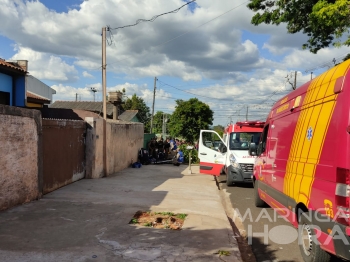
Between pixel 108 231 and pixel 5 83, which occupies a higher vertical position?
pixel 5 83

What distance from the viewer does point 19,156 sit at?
6.74 metres

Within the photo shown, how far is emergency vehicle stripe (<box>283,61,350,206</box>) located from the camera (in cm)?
370

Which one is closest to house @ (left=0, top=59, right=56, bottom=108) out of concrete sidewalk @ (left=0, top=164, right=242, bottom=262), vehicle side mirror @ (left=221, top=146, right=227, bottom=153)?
concrete sidewalk @ (left=0, top=164, right=242, bottom=262)

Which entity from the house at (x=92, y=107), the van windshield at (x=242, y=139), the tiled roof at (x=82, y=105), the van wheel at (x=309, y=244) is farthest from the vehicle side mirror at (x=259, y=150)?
the tiled roof at (x=82, y=105)

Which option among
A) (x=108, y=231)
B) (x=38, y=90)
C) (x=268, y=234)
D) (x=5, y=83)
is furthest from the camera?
(x=38, y=90)

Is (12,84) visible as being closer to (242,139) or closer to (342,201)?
(242,139)

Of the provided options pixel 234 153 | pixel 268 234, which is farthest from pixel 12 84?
pixel 268 234

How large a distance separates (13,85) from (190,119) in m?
14.7

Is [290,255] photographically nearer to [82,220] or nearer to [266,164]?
[266,164]

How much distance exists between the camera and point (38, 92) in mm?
21844

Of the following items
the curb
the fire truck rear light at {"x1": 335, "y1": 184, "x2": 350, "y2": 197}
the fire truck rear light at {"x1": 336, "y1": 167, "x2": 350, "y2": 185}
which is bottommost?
the curb

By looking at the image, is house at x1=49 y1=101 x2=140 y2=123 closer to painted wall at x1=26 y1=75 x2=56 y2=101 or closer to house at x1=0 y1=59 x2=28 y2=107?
painted wall at x1=26 y1=75 x2=56 y2=101

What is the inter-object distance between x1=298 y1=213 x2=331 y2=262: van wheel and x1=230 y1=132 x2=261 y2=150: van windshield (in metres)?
6.79

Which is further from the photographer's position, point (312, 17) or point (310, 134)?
point (312, 17)
